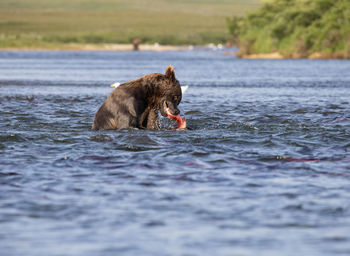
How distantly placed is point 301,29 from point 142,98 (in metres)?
74.3

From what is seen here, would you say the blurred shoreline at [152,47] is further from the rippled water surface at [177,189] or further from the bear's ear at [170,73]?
the bear's ear at [170,73]

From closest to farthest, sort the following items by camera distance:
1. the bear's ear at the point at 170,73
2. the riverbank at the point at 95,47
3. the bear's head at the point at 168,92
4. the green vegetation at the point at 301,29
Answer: the bear's ear at the point at 170,73, the bear's head at the point at 168,92, the green vegetation at the point at 301,29, the riverbank at the point at 95,47

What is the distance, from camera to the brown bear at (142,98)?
1314 cm

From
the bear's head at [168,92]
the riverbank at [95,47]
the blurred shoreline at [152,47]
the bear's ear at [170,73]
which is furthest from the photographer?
the riverbank at [95,47]

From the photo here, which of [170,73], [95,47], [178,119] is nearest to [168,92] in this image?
[170,73]

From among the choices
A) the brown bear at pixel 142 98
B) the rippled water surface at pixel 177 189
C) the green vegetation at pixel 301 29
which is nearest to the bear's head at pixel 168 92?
the brown bear at pixel 142 98

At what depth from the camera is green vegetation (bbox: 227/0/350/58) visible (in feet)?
254

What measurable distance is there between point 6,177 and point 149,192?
215 cm

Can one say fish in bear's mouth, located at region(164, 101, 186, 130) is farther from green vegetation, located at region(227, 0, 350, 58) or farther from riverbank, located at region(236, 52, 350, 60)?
riverbank, located at region(236, 52, 350, 60)

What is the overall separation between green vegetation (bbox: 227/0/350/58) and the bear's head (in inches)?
2470

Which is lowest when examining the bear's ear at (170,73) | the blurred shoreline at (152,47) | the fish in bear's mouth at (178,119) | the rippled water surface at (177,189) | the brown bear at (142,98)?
the blurred shoreline at (152,47)

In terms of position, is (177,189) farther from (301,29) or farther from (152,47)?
(152,47)

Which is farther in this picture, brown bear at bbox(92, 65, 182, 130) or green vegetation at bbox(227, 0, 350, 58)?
green vegetation at bbox(227, 0, 350, 58)

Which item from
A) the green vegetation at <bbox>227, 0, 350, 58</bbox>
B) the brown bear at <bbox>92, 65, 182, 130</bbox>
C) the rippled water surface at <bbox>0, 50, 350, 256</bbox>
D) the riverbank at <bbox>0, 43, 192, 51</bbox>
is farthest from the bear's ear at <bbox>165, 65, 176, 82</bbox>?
the riverbank at <bbox>0, 43, 192, 51</bbox>
